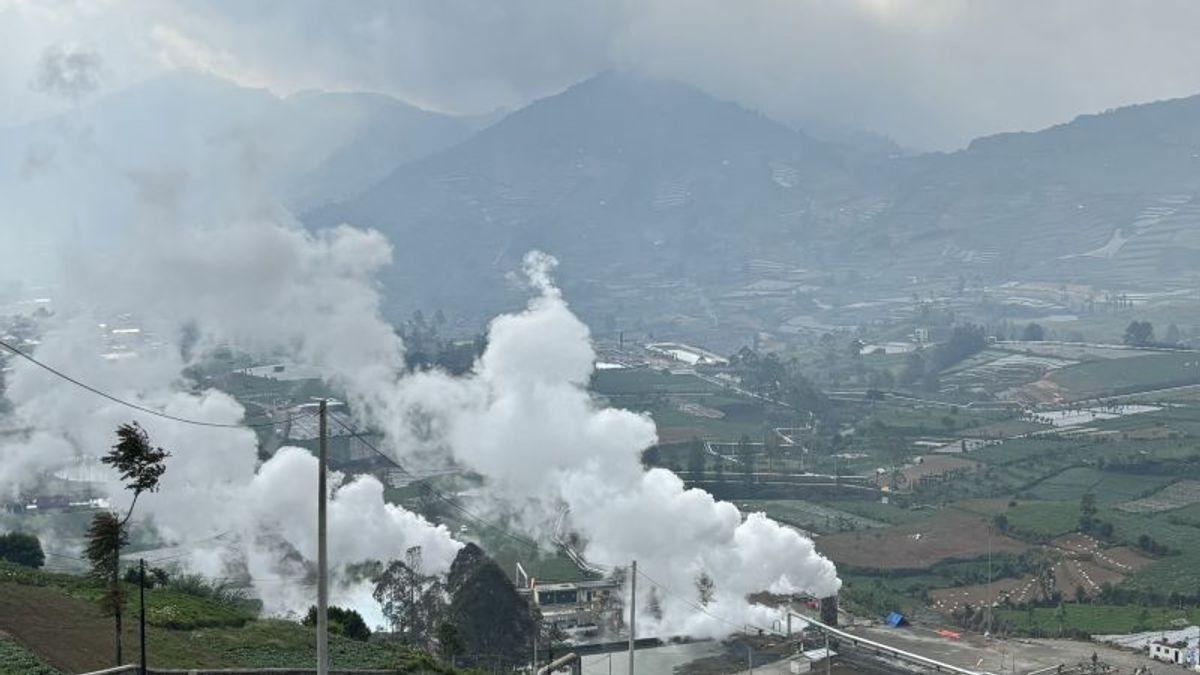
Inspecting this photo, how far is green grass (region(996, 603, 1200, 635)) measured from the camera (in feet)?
115

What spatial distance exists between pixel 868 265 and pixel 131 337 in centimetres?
13738

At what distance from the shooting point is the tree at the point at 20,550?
28.6 m

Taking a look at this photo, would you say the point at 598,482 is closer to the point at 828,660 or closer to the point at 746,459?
the point at 828,660

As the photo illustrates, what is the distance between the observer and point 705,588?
1320 inches

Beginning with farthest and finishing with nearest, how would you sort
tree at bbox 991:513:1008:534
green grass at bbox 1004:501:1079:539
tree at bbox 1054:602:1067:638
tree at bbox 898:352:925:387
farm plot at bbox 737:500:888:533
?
tree at bbox 898:352:925:387 < farm plot at bbox 737:500:888:533 < tree at bbox 991:513:1008:534 < green grass at bbox 1004:501:1079:539 < tree at bbox 1054:602:1067:638

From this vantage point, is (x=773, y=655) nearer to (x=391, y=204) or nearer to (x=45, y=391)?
(x=45, y=391)

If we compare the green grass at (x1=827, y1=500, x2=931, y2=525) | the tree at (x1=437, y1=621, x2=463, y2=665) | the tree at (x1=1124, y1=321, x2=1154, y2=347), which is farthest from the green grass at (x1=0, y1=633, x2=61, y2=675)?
the tree at (x1=1124, y1=321, x2=1154, y2=347)

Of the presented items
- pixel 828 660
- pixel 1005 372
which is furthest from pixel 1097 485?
pixel 1005 372

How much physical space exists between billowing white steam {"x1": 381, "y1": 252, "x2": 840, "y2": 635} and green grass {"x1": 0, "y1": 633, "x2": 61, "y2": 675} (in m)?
17.4

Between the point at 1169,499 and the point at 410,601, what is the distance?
35059 millimetres

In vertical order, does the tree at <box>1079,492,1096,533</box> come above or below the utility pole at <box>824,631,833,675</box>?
above

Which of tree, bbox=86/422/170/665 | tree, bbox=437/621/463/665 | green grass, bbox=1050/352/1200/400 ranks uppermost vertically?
green grass, bbox=1050/352/1200/400

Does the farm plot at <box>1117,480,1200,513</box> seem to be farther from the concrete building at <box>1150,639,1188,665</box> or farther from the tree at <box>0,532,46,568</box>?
the tree at <box>0,532,46,568</box>

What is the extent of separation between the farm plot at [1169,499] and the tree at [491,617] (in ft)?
99.5
